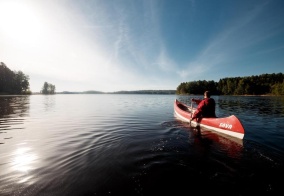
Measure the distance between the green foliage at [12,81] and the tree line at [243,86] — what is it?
454 ft

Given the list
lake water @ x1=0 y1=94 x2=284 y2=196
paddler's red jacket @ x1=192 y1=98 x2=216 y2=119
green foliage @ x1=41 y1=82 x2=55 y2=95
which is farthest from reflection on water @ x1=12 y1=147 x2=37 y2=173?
green foliage @ x1=41 y1=82 x2=55 y2=95

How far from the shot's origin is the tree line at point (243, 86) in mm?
121394

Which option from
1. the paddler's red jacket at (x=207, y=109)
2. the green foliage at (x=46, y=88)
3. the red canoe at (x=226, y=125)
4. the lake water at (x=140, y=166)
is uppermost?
the green foliage at (x=46, y=88)

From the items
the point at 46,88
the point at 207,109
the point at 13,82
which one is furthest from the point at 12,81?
the point at 207,109

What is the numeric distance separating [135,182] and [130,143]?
4.21 meters

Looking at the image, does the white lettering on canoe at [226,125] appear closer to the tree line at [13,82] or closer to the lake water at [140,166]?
the lake water at [140,166]

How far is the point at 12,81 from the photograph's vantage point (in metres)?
97.6

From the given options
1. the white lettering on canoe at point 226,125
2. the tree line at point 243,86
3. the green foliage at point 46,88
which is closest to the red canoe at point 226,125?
the white lettering on canoe at point 226,125

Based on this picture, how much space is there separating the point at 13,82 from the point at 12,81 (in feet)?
4.80

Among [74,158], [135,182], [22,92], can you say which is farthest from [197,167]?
[22,92]

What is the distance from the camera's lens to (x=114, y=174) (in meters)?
5.64

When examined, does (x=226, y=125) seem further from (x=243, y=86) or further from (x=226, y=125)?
(x=243, y=86)

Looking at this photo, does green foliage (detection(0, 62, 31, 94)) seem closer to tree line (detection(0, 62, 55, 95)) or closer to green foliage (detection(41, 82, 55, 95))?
tree line (detection(0, 62, 55, 95))

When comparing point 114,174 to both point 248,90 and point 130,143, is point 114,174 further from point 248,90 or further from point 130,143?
point 248,90
